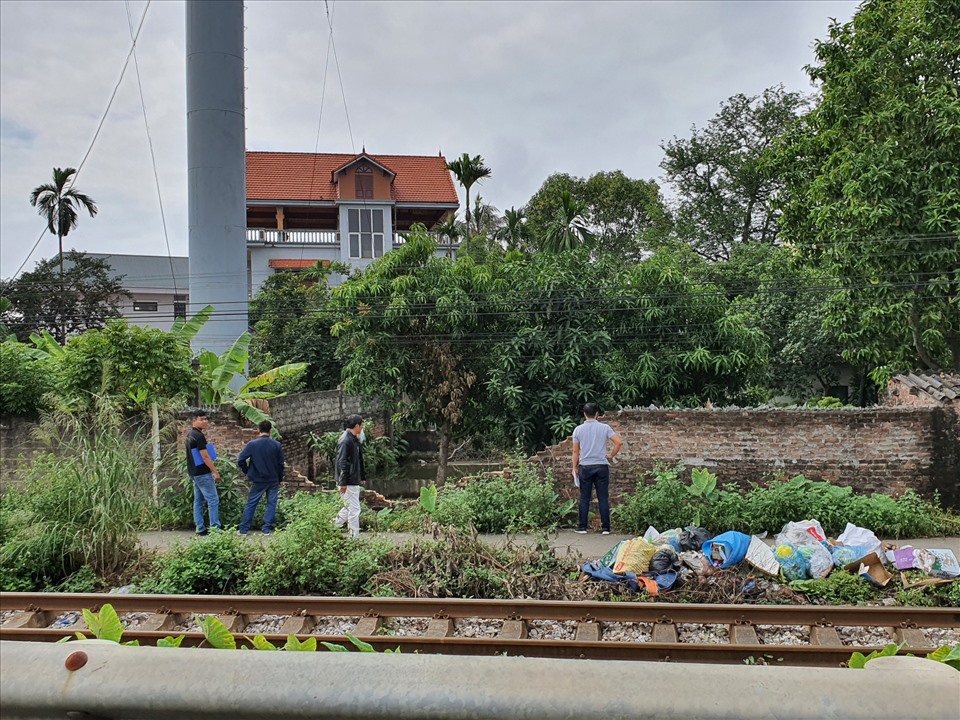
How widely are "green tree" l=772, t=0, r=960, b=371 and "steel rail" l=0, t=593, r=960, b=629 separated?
27.2ft

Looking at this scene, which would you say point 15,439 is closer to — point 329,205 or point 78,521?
point 78,521

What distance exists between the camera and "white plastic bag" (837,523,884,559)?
26.2 ft

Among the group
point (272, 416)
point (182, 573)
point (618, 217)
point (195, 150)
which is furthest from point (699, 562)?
point (618, 217)

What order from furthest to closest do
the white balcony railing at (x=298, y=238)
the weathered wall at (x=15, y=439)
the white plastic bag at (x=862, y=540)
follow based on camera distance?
the white balcony railing at (x=298, y=238), the weathered wall at (x=15, y=439), the white plastic bag at (x=862, y=540)

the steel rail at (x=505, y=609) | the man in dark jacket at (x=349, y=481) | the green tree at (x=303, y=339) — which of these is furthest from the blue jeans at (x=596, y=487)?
the green tree at (x=303, y=339)

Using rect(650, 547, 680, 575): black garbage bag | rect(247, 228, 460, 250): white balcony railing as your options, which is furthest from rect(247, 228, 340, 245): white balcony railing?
rect(650, 547, 680, 575): black garbage bag

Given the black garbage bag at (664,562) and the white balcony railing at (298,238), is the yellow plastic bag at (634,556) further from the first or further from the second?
the white balcony railing at (298,238)

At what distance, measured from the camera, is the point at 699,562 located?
7797 millimetres

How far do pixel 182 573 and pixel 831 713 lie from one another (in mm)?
Answer: 8027

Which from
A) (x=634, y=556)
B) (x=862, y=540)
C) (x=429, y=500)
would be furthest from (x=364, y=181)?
(x=862, y=540)

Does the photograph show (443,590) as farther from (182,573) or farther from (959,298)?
(959,298)

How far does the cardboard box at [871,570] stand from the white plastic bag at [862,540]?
85mm

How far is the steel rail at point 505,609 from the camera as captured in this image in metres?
6.54

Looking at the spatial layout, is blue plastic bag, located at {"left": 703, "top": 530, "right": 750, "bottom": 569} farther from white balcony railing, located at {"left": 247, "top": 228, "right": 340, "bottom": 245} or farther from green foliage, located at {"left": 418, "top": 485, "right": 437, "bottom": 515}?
white balcony railing, located at {"left": 247, "top": 228, "right": 340, "bottom": 245}
